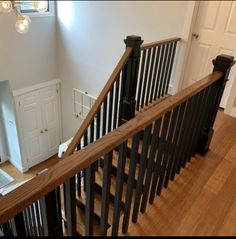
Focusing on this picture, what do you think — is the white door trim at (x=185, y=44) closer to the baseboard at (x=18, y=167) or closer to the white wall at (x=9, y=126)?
the white wall at (x=9, y=126)

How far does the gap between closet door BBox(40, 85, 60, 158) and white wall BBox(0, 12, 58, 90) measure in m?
0.38

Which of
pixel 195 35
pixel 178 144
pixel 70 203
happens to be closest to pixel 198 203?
pixel 178 144

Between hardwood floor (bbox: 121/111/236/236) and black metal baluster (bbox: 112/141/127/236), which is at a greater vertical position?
black metal baluster (bbox: 112/141/127/236)

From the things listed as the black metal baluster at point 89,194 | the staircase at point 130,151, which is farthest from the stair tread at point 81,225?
the black metal baluster at point 89,194

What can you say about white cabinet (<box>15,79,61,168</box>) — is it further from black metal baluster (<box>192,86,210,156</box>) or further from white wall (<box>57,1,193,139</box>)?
black metal baluster (<box>192,86,210,156</box>)

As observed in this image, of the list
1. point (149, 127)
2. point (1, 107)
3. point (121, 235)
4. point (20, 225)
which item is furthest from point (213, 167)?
point (1, 107)

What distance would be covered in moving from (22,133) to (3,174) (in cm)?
108

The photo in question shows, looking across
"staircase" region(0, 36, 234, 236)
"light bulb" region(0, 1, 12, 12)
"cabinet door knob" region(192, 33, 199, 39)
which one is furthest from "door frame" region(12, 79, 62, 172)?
"cabinet door knob" region(192, 33, 199, 39)

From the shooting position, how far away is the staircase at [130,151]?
2.96ft

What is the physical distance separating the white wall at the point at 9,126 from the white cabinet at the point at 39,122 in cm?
13

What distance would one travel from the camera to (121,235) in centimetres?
162

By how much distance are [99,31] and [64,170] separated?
4411 mm

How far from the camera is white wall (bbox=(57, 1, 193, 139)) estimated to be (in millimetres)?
3814

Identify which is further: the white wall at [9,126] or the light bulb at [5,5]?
the white wall at [9,126]
